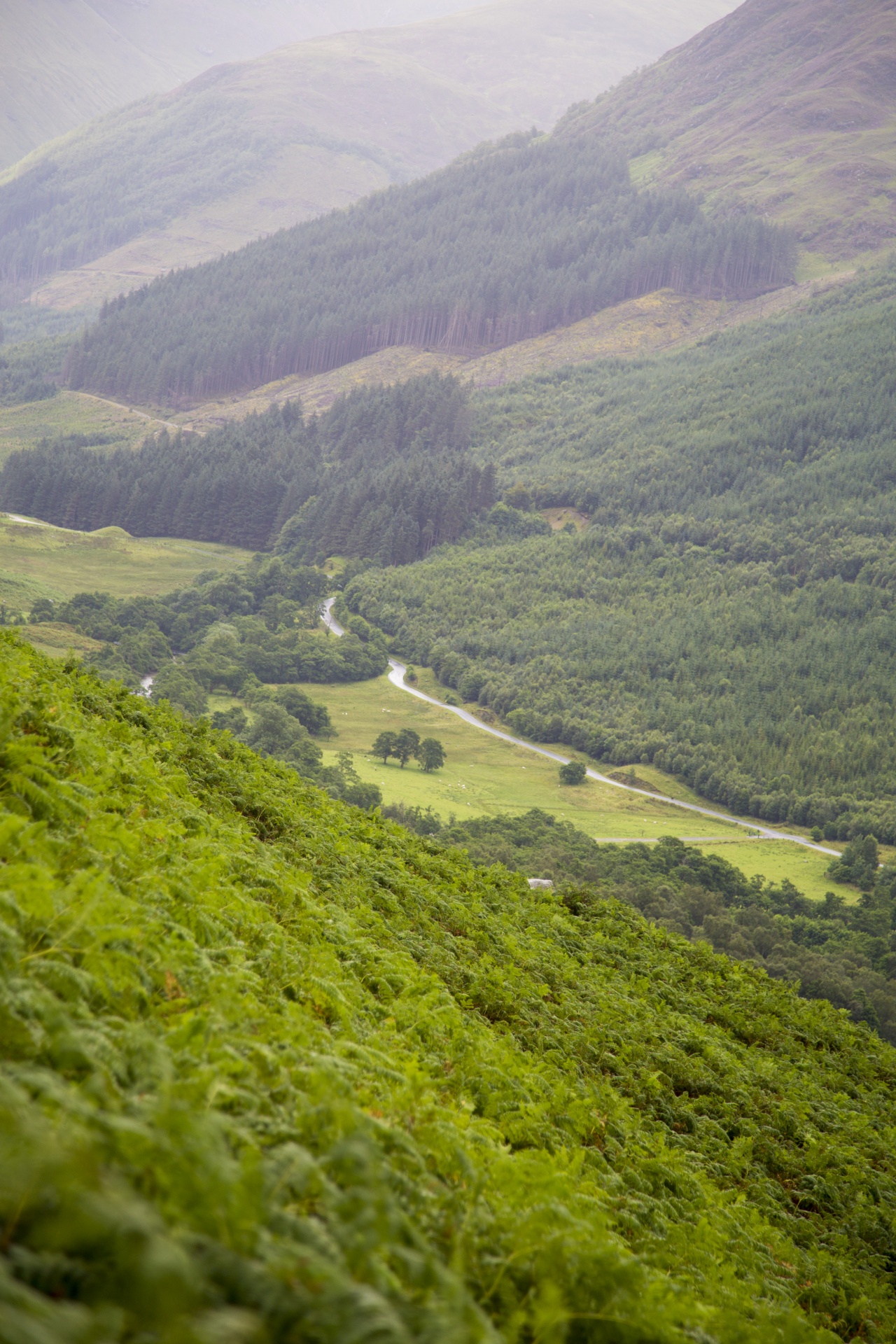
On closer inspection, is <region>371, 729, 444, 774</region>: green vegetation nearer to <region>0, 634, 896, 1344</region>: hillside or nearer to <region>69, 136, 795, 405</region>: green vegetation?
<region>0, 634, 896, 1344</region>: hillside

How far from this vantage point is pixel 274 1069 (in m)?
5.16

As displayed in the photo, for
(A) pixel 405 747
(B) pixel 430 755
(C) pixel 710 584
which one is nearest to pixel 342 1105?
(B) pixel 430 755

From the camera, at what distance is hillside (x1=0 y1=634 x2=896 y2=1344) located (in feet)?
9.63

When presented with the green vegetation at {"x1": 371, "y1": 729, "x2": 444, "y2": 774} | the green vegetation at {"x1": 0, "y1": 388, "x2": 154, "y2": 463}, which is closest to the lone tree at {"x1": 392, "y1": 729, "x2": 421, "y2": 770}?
the green vegetation at {"x1": 371, "y1": 729, "x2": 444, "y2": 774}

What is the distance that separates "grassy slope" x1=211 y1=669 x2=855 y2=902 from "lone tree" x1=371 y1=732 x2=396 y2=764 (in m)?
0.74

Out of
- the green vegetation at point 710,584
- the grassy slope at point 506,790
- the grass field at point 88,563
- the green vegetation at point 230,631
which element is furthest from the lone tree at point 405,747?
the grass field at point 88,563

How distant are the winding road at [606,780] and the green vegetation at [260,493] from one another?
29.1m

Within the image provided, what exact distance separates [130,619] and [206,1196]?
7686 cm

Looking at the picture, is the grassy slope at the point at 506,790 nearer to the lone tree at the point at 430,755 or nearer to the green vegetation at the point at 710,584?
the lone tree at the point at 430,755

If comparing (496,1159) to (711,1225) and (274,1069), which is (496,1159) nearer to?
(274,1069)

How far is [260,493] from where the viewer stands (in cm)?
12031

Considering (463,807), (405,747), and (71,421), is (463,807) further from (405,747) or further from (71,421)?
(71,421)

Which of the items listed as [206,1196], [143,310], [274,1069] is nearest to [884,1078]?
[274,1069]

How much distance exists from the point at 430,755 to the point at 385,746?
10.2 ft
